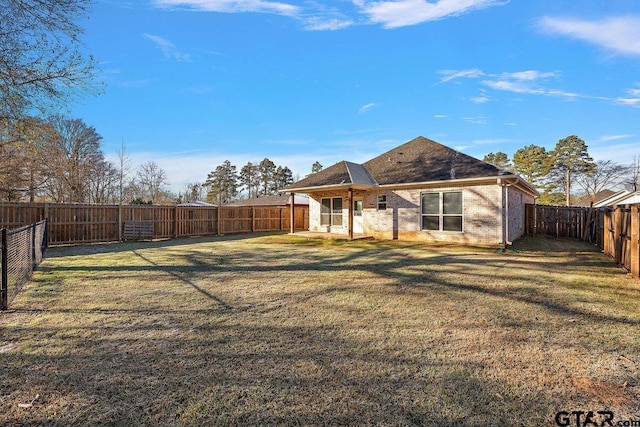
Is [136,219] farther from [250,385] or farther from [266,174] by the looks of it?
[266,174]

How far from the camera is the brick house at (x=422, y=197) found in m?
11.5

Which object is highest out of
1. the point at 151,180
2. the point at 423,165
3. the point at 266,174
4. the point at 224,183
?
the point at 266,174

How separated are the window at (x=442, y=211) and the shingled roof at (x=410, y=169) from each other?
29.4 inches

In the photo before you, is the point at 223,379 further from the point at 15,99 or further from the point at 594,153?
the point at 594,153

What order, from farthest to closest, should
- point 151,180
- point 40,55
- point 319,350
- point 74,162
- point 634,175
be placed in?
point 151,180, point 634,175, point 74,162, point 40,55, point 319,350

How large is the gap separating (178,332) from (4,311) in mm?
2809

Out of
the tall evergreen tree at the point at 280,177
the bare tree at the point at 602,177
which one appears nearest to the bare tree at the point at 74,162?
the tall evergreen tree at the point at 280,177

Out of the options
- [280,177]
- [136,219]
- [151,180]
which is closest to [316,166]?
[280,177]

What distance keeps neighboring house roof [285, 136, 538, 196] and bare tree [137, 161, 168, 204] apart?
2728cm

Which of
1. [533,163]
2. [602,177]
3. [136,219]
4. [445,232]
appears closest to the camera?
[445,232]

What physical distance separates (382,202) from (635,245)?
8.88m

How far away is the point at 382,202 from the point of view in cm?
1444

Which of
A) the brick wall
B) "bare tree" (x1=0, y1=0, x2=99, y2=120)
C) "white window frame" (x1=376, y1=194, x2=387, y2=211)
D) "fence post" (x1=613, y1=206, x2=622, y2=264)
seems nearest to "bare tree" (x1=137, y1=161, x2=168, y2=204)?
the brick wall

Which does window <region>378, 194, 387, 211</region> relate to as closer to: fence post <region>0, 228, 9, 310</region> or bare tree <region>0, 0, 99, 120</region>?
bare tree <region>0, 0, 99, 120</region>
